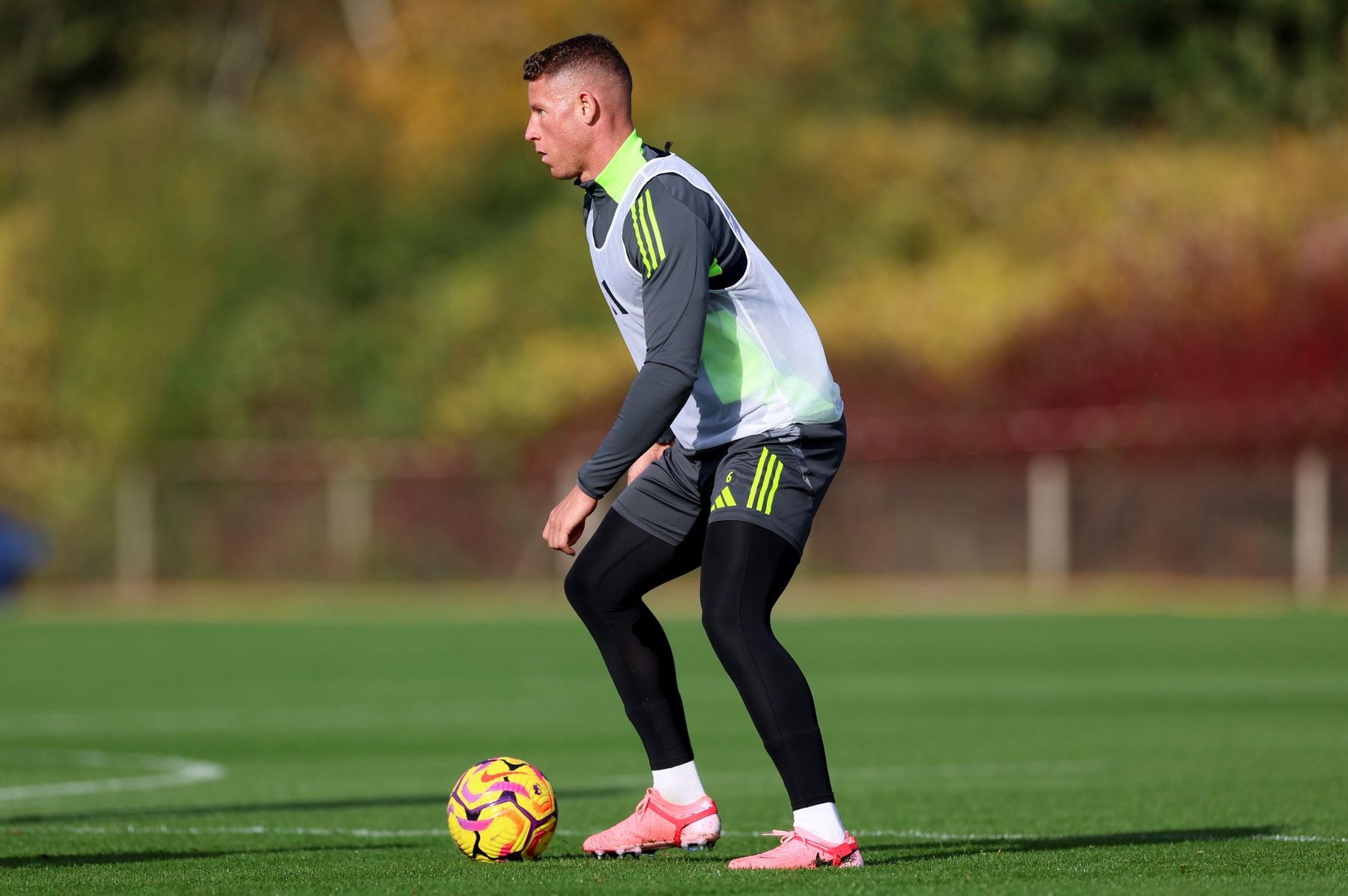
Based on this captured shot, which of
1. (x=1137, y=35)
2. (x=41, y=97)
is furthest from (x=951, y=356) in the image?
(x=41, y=97)

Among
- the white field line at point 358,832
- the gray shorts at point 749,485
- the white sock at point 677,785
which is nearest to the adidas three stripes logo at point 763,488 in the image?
the gray shorts at point 749,485

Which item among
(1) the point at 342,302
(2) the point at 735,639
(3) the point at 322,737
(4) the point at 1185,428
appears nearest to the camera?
(2) the point at 735,639

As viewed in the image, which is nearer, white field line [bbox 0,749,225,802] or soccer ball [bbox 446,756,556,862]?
soccer ball [bbox 446,756,556,862]

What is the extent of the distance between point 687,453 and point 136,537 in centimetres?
3294

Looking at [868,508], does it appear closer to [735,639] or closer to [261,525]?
[261,525]

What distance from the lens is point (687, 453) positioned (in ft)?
21.6

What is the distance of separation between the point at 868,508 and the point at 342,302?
50.1 ft

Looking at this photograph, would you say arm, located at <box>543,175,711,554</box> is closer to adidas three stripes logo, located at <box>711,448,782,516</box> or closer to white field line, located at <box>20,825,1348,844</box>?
adidas three stripes logo, located at <box>711,448,782,516</box>

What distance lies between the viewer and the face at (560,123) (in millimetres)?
6328

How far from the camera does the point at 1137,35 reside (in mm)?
42531

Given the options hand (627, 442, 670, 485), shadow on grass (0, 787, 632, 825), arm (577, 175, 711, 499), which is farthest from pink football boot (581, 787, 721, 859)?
shadow on grass (0, 787, 632, 825)

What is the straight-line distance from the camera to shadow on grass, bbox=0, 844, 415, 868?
6762 mm

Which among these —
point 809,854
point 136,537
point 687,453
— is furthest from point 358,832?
point 136,537

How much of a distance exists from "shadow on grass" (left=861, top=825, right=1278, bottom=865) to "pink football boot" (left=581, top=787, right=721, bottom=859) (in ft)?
1.73
